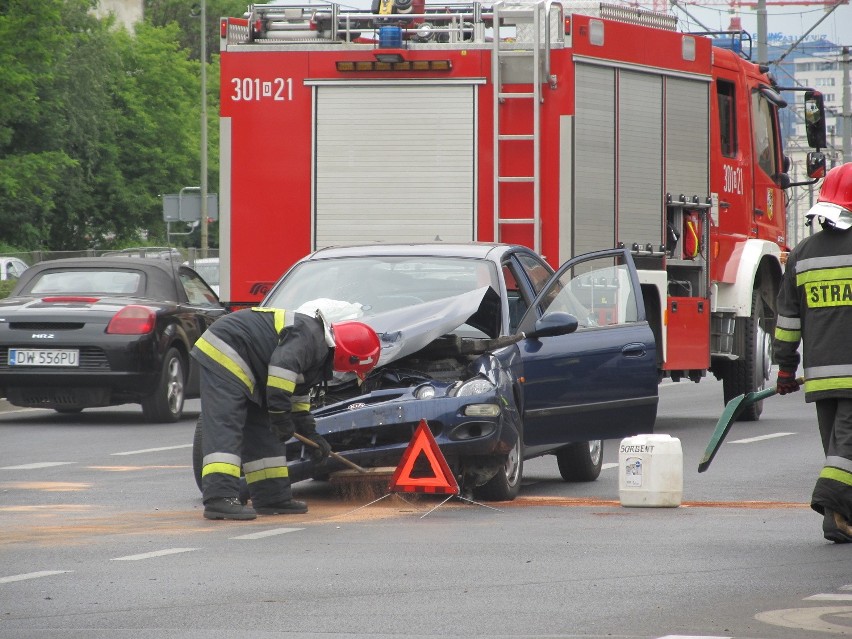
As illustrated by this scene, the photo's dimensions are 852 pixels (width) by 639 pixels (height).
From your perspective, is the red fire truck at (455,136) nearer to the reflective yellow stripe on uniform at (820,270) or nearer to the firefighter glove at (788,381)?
the firefighter glove at (788,381)

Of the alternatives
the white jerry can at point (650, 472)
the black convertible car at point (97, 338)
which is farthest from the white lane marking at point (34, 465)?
the white jerry can at point (650, 472)

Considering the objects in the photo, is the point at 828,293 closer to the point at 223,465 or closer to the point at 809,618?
the point at 809,618

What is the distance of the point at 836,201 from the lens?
345 inches

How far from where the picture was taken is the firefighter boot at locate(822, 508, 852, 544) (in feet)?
27.6

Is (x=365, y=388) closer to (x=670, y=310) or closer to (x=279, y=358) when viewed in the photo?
(x=279, y=358)

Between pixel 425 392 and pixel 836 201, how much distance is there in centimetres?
260

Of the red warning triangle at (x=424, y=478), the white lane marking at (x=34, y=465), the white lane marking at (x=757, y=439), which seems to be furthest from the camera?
the white lane marking at (x=757, y=439)

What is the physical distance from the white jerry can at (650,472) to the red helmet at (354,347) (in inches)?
65.7

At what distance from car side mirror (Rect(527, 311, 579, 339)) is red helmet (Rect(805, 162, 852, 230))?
2015 millimetres

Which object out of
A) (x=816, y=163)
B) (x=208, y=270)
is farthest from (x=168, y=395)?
(x=208, y=270)

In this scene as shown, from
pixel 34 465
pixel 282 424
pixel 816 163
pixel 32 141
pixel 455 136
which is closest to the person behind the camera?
pixel 282 424

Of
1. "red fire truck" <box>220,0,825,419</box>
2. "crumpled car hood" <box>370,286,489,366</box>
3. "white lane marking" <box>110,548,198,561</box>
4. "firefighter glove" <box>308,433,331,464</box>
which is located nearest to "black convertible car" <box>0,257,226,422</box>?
"red fire truck" <box>220,0,825,419</box>

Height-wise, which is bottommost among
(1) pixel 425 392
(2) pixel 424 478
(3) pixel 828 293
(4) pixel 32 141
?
(2) pixel 424 478

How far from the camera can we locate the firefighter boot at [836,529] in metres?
8.41
